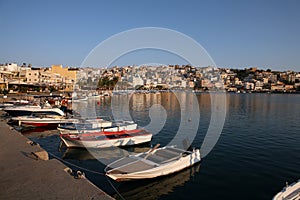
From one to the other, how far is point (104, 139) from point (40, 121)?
10.4 m

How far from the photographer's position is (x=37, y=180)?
7234 millimetres

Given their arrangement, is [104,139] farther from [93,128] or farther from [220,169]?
[220,169]

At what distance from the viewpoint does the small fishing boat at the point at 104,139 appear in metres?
15.6

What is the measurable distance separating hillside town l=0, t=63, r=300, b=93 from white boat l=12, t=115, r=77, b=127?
3962 centimetres

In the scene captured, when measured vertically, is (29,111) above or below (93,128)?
above

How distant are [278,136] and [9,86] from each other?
65197mm

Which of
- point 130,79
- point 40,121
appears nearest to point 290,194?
point 40,121

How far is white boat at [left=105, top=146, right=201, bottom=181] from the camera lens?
997 cm

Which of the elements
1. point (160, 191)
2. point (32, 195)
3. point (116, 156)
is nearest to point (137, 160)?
point (160, 191)

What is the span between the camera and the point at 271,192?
9.95 meters

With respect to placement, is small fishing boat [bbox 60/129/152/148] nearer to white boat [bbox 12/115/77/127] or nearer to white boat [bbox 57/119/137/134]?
white boat [bbox 57/119/137/134]

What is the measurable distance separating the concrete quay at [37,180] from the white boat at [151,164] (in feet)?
8.64

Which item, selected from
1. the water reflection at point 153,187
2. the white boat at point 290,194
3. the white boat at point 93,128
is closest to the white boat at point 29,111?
the white boat at point 93,128

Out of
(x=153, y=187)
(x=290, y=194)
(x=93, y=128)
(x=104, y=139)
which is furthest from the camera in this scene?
(x=93, y=128)
